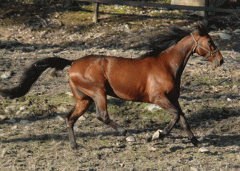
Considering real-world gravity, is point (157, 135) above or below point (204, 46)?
below

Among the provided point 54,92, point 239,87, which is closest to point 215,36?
point 239,87

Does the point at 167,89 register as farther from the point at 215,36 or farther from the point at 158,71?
the point at 215,36

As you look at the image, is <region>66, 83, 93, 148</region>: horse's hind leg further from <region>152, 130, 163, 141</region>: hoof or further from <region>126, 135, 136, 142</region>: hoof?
<region>152, 130, 163, 141</region>: hoof

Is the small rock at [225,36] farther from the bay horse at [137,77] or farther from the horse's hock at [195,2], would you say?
the bay horse at [137,77]

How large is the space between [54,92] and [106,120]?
8.16 feet

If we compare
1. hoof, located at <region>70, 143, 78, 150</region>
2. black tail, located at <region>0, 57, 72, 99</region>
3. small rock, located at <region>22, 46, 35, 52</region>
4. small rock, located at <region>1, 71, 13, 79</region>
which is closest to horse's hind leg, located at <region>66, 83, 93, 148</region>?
hoof, located at <region>70, 143, 78, 150</region>

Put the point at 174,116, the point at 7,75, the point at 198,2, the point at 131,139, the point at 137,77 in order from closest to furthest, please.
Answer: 1. the point at 174,116
2. the point at 137,77
3. the point at 131,139
4. the point at 7,75
5. the point at 198,2

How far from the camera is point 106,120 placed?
4.76 m

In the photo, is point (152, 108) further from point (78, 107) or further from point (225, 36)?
point (225, 36)

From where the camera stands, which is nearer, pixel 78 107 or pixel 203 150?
pixel 203 150

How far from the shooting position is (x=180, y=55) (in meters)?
4.89

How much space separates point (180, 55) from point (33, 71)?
2.26m

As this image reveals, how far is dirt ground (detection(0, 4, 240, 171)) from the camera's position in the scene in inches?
167

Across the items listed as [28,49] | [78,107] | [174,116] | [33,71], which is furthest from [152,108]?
[28,49]
